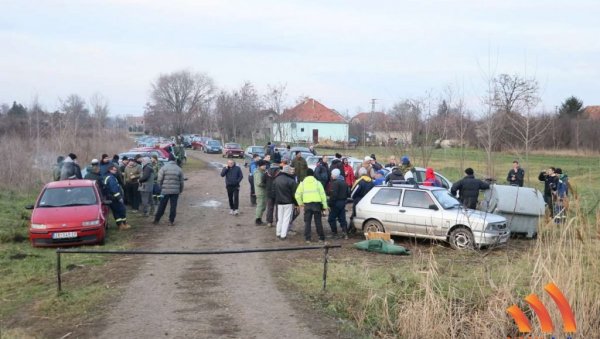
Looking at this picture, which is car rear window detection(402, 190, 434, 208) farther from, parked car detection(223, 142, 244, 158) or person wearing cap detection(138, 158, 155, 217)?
parked car detection(223, 142, 244, 158)

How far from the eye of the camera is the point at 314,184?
12.7 meters

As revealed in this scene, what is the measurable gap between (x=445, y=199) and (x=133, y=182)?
29.5 feet

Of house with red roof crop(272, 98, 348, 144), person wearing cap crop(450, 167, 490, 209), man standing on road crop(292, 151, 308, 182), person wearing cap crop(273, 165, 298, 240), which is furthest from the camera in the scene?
house with red roof crop(272, 98, 348, 144)

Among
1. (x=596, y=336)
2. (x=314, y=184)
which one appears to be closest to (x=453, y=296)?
(x=596, y=336)

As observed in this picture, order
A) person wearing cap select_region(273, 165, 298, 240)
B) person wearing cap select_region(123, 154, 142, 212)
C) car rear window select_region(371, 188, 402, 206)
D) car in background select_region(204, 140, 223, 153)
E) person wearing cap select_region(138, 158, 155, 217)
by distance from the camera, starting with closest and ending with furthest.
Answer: person wearing cap select_region(273, 165, 298, 240), car rear window select_region(371, 188, 402, 206), person wearing cap select_region(138, 158, 155, 217), person wearing cap select_region(123, 154, 142, 212), car in background select_region(204, 140, 223, 153)

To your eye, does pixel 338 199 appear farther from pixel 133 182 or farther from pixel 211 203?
pixel 211 203

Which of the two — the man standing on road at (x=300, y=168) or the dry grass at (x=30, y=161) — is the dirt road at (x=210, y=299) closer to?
the man standing on road at (x=300, y=168)

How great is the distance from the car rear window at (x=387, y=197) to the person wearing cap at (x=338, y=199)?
737 mm

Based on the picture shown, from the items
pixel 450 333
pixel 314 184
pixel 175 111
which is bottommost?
pixel 450 333

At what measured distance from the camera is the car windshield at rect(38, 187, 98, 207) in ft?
42.2

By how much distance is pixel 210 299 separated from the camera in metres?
8.11

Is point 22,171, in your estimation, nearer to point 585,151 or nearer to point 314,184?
point 314,184

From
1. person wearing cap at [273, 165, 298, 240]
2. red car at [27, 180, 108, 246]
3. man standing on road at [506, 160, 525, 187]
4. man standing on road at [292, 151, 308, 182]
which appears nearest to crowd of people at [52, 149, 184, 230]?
red car at [27, 180, 108, 246]

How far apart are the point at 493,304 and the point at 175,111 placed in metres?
76.9
